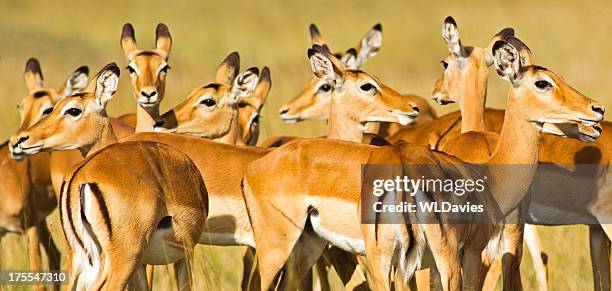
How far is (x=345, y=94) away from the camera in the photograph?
933 cm

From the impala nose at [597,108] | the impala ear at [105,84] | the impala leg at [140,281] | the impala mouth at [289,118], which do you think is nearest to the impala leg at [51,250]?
the impala ear at [105,84]

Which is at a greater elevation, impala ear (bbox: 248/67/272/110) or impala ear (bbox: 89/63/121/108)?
impala ear (bbox: 248/67/272/110)

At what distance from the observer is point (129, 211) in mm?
7004

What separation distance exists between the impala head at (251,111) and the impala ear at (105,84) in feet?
7.60

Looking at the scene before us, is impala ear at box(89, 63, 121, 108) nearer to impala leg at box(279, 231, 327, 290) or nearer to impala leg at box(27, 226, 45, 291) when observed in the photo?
impala leg at box(279, 231, 327, 290)

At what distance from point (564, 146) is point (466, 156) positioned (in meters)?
1.44

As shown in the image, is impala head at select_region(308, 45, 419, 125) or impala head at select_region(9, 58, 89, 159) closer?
impala head at select_region(308, 45, 419, 125)

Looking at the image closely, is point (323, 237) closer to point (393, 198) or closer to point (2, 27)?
point (393, 198)

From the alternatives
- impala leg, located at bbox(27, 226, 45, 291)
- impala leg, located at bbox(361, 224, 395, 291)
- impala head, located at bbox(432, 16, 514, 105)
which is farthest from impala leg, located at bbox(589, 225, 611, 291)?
impala leg, located at bbox(27, 226, 45, 291)

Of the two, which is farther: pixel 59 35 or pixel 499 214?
pixel 59 35

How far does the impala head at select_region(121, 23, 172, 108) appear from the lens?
390 inches

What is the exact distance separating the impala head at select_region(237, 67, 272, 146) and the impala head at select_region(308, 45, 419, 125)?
182cm

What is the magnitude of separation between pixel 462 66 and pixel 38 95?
3560 millimetres

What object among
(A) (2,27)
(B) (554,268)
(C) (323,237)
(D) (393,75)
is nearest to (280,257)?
(C) (323,237)
